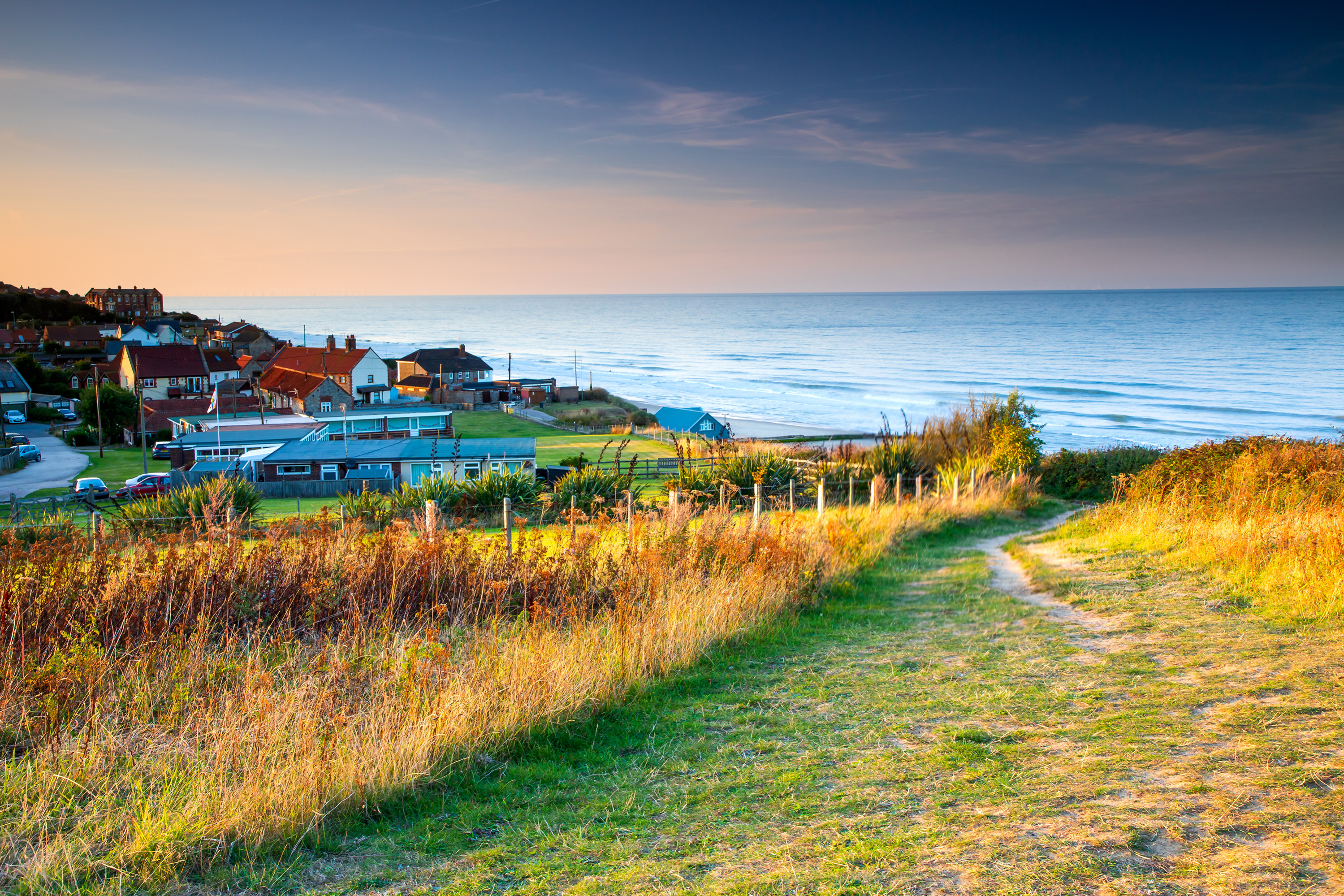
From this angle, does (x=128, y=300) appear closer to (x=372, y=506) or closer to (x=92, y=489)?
(x=92, y=489)

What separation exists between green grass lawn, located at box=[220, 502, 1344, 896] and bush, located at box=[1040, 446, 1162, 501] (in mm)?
17952

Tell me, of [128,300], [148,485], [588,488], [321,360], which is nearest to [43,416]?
[321,360]

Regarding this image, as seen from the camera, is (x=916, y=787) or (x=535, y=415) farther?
(x=535, y=415)

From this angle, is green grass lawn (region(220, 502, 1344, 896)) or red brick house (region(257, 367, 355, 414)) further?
red brick house (region(257, 367, 355, 414))

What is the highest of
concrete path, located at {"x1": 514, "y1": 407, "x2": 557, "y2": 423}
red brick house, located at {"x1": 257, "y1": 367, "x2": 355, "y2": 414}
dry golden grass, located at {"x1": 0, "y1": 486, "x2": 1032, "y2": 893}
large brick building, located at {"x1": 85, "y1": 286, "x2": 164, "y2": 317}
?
large brick building, located at {"x1": 85, "y1": 286, "x2": 164, "y2": 317}

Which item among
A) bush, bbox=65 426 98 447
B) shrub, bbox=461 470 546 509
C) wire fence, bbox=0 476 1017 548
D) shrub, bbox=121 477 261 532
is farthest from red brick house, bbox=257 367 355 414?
shrub, bbox=461 470 546 509

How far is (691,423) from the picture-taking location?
5503cm

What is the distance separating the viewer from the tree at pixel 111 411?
54.5 meters

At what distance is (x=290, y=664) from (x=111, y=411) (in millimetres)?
60833

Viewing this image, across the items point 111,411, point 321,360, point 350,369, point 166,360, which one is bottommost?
point 111,411

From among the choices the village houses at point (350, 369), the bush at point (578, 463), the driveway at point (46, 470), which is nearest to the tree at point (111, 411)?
the driveway at point (46, 470)

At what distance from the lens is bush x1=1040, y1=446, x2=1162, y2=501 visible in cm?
2320

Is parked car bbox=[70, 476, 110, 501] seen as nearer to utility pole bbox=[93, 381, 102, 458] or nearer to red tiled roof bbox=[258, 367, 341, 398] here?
utility pole bbox=[93, 381, 102, 458]

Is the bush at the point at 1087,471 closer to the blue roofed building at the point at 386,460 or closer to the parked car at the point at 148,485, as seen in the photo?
the blue roofed building at the point at 386,460
